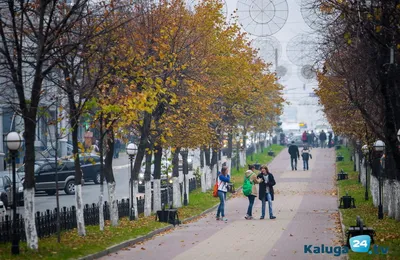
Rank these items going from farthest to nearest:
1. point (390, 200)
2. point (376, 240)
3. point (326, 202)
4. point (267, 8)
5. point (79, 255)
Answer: point (267, 8) < point (326, 202) < point (390, 200) < point (376, 240) < point (79, 255)

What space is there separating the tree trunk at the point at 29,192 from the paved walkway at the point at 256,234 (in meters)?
1.97

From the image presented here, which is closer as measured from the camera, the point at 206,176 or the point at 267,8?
the point at 267,8

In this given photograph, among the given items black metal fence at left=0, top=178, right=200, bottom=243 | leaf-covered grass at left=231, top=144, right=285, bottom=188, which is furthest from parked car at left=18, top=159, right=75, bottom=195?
black metal fence at left=0, top=178, right=200, bottom=243

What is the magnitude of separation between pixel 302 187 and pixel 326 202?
934 centimetres

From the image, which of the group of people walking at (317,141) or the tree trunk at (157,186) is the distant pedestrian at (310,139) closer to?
the group of people walking at (317,141)

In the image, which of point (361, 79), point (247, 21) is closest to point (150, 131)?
point (361, 79)

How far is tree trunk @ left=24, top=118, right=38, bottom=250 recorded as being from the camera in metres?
18.1

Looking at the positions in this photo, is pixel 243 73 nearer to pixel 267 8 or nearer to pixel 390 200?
pixel 267 8

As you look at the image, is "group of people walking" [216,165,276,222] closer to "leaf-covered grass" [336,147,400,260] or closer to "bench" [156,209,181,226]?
"bench" [156,209,181,226]

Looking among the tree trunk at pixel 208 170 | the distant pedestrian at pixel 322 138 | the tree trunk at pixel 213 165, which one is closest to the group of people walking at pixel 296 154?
the tree trunk at pixel 213 165

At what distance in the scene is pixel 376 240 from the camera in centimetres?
1962

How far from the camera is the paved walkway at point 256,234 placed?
1927cm

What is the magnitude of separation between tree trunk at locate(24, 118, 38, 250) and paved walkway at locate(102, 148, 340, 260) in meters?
1.97

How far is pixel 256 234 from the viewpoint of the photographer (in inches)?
952
